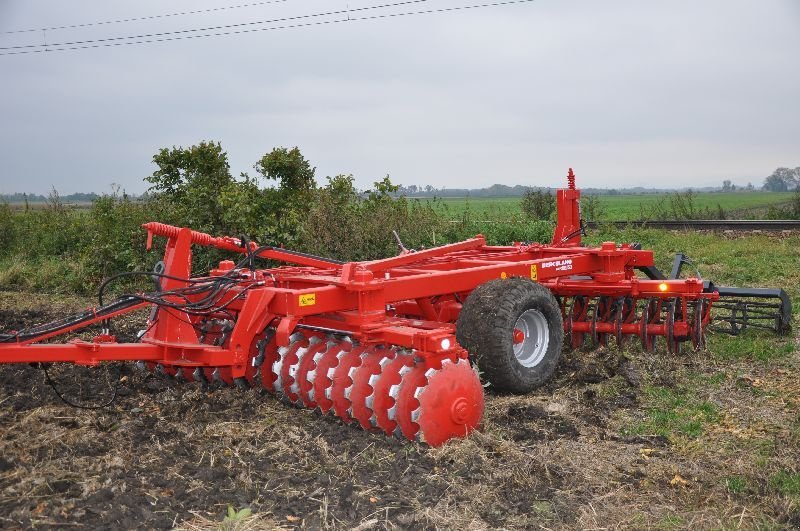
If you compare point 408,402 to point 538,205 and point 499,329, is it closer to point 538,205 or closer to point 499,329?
point 499,329

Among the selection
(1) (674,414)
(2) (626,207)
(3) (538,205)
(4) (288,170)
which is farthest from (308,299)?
(2) (626,207)

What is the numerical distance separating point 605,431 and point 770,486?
4.15ft

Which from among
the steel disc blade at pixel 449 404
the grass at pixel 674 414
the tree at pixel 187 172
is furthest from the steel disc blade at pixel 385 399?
the tree at pixel 187 172

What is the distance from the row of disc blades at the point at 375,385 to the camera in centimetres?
507

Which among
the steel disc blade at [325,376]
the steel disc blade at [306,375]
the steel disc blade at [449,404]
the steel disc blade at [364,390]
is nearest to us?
the steel disc blade at [449,404]

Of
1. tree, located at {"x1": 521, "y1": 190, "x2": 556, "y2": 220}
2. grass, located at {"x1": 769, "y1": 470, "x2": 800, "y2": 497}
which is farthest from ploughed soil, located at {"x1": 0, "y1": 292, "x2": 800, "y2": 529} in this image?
tree, located at {"x1": 521, "y1": 190, "x2": 556, "y2": 220}

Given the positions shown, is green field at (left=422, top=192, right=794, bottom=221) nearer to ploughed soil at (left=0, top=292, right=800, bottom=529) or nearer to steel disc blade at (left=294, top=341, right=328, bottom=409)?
steel disc blade at (left=294, top=341, right=328, bottom=409)

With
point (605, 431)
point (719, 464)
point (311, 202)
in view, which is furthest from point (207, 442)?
point (311, 202)

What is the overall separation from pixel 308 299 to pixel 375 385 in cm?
76

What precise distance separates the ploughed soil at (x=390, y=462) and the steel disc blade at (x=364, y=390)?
15cm

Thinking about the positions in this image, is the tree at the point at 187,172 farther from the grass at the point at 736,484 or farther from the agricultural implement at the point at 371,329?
the grass at the point at 736,484

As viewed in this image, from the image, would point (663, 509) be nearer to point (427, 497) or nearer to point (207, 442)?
point (427, 497)

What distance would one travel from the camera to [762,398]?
20.5 feet

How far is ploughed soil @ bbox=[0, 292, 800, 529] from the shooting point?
404 cm
